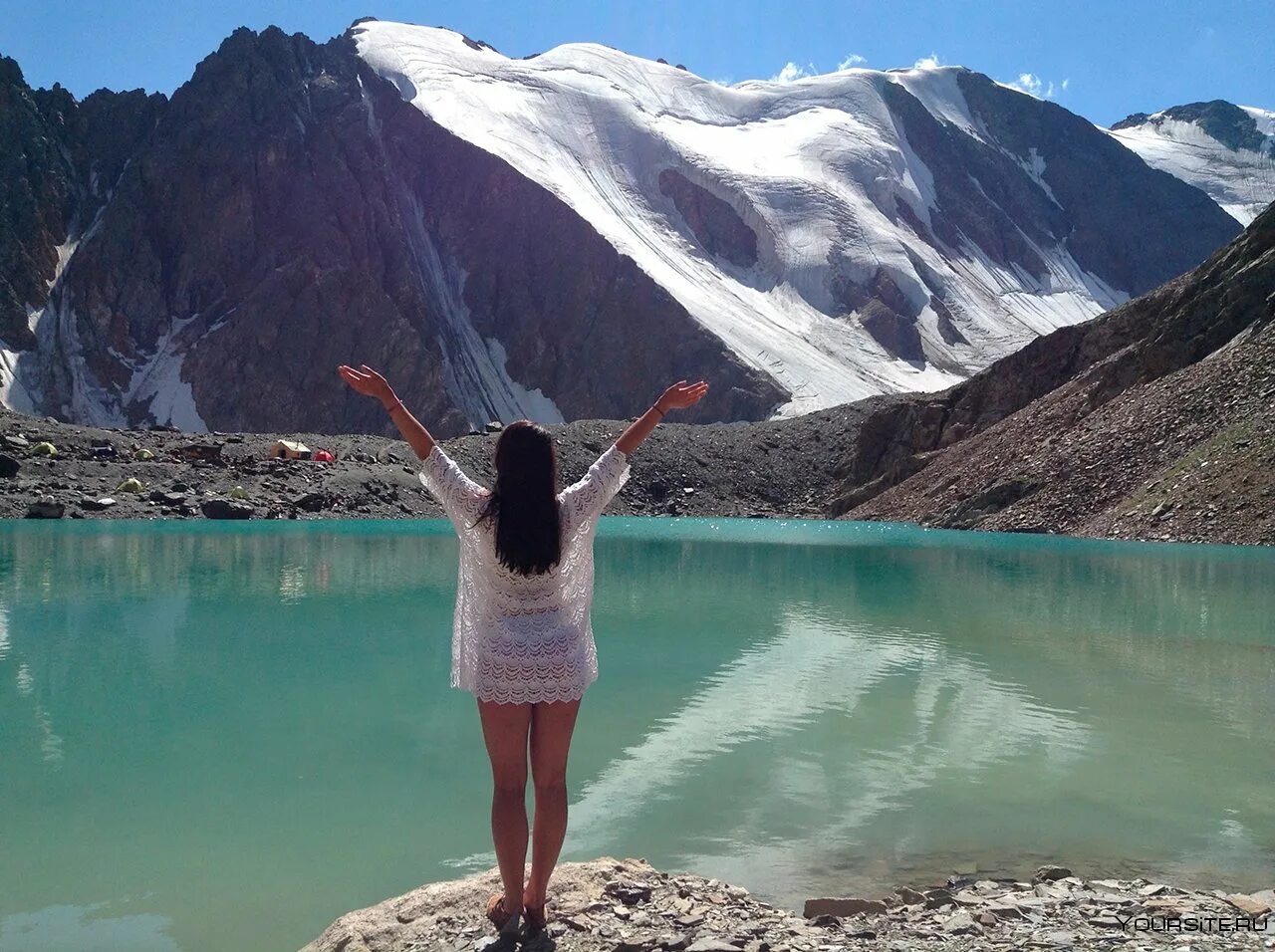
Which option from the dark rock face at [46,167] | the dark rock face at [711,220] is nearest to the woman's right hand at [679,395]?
the dark rock face at [46,167]

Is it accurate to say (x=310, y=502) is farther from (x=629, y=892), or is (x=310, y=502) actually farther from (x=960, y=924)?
(x=960, y=924)

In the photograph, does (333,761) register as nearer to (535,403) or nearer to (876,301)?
(535,403)

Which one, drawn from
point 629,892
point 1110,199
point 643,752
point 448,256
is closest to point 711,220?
point 448,256

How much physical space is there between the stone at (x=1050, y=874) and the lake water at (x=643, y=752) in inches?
14.8

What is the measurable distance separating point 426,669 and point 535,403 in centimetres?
10970

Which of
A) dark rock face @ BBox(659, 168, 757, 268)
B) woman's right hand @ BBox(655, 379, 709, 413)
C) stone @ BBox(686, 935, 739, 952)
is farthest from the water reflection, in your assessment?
dark rock face @ BBox(659, 168, 757, 268)

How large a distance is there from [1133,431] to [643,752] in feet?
126

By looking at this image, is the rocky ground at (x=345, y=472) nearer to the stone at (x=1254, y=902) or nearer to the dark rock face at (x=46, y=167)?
the stone at (x=1254, y=902)

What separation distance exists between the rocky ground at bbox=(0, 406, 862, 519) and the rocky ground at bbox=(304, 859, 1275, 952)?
50.1 metres

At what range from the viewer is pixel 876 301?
13525cm

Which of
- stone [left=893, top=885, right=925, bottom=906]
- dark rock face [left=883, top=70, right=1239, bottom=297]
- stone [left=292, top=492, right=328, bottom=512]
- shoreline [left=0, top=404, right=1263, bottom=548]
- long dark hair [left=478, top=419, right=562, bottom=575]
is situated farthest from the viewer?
dark rock face [left=883, top=70, right=1239, bottom=297]

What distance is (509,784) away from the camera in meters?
4.65

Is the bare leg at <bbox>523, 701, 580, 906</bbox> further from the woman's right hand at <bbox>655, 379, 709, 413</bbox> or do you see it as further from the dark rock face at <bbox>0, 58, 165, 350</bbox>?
the dark rock face at <bbox>0, 58, 165, 350</bbox>

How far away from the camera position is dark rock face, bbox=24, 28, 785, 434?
112938mm
